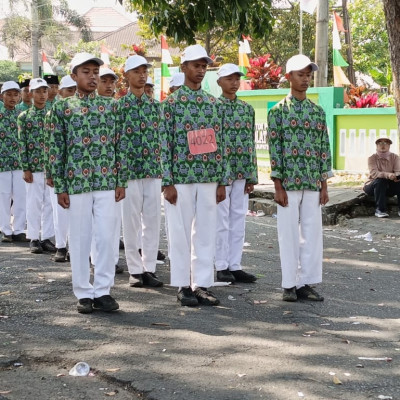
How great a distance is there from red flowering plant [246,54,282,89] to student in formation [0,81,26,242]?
10.6m

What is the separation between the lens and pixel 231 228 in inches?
324

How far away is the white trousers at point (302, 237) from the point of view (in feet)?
23.2

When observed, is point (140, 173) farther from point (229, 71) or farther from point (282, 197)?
point (282, 197)

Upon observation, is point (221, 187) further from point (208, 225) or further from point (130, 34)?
point (130, 34)

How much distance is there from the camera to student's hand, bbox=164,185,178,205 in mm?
6828

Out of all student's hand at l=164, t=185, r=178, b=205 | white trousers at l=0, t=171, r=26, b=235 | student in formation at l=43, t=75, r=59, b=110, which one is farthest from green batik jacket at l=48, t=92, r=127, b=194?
white trousers at l=0, t=171, r=26, b=235

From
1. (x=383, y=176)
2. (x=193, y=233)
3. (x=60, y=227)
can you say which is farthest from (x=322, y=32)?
(x=193, y=233)

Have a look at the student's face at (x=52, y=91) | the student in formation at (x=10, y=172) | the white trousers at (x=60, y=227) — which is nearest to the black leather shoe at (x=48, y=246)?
the white trousers at (x=60, y=227)

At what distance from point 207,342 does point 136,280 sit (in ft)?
7.21

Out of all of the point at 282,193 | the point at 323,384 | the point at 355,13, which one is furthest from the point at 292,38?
the point at 323,384

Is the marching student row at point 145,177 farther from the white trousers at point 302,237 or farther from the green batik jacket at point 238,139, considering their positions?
the green batik jacket at point 238,139

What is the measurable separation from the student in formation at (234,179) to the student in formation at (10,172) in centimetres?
366

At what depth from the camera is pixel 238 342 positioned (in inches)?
227

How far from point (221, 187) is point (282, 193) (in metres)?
0.52
